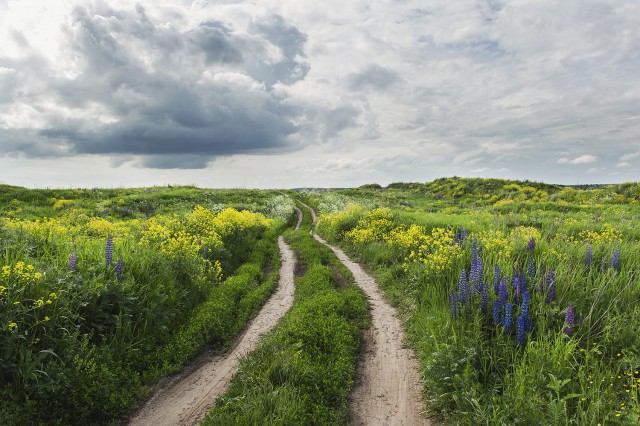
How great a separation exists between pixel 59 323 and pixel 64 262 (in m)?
1.91

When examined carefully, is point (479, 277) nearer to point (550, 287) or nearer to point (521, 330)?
point (550, 287)

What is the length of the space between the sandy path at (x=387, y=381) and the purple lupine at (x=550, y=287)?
3.01 metres

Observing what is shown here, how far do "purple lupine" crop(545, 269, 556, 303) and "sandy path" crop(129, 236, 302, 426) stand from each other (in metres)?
6.40

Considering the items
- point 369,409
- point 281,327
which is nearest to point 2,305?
point 281,327

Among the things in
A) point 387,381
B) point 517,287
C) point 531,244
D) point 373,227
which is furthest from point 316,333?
point 373,227

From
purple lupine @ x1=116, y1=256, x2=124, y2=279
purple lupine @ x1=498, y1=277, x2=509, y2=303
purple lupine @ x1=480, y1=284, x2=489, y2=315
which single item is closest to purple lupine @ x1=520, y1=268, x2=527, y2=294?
purple lupine @ x1=498, y1=277, x2=509, y2=303

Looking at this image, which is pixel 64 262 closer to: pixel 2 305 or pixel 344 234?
pixel 2 305

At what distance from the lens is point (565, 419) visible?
4.46 m

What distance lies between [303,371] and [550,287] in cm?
518

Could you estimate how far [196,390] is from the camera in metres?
6.50

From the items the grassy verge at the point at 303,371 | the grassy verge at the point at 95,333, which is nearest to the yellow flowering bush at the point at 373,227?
the grassy verge at the point at 303,371

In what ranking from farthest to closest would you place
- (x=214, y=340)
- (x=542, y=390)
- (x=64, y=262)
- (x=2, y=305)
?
(x=214, y=340) < (x=64, y=262) < (x=2, y=305) < (x=542, y=390)

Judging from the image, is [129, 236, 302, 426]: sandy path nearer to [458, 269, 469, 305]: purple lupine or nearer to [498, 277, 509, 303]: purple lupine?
[458, 269, 469, 305]: purple lupine

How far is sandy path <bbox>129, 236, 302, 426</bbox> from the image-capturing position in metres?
5.73
